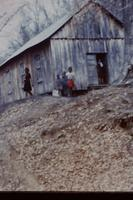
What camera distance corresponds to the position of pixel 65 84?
22.8ft

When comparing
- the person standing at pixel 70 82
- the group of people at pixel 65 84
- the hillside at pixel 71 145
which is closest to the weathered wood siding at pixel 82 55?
the person standing at pixel 70 82

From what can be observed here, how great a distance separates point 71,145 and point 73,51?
3.93 metres

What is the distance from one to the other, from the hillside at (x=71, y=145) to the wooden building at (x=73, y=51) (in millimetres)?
2059

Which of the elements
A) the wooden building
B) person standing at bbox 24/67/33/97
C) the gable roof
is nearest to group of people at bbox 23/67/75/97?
person standing at bbox 24/67/33/97

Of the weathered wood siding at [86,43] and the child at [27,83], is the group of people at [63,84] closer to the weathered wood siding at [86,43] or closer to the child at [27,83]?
the child at [27,83]

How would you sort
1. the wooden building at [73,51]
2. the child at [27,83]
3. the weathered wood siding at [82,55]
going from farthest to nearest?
1. the weathered wood siding at [82,55]
2. the wooden building at [73,51]
3. the child at [27,83]

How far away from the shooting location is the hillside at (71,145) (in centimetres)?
Result: 420

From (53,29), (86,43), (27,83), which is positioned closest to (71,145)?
(27,83)

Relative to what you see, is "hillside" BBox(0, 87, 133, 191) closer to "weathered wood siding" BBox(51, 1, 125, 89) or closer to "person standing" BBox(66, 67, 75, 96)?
"person standing" BBox(66, 67, 75, 96)

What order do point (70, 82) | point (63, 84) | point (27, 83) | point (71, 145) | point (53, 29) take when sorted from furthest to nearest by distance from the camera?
point (27, 83)
point (53, 29)
point (70, 82)
point (63, 84)
point (71, 145)

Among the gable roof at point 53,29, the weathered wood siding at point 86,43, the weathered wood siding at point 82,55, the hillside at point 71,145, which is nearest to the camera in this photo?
the hillside at point 71,145

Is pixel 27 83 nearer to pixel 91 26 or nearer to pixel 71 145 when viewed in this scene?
pixel 91 26

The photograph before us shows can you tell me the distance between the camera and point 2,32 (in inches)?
227

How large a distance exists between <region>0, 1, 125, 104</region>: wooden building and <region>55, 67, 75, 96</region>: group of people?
0.15 m
